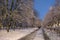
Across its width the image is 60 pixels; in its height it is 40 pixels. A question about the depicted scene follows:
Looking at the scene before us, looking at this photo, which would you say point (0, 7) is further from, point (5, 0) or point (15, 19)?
point (15, 19)

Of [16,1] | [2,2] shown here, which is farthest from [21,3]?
[2,2]

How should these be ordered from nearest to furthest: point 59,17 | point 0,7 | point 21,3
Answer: point 0,7, point 21,3, point 59,17

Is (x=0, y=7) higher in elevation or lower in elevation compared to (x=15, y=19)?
higher

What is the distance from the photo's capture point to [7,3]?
3155 centimetres

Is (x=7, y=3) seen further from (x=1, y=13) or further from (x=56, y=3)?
(x=56, y=3)

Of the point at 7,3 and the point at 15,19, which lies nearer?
the point at 7,3

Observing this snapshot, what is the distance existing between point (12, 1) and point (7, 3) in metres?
1.17

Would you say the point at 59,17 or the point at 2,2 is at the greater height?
the point at 2,2

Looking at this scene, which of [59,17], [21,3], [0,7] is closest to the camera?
[0,7]

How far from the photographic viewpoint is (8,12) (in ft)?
105

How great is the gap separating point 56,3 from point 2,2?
19.5 m

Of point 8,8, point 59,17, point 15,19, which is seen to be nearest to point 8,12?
point 8,8

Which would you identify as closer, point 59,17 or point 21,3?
point 21,3

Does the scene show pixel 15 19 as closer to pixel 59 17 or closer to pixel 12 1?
pixel 12 1
